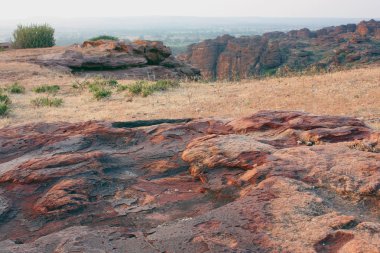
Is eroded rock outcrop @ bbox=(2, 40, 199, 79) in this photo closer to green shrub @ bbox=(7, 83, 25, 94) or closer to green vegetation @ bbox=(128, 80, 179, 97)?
green vegetation @ bbox=(128, 80, 179, 97)

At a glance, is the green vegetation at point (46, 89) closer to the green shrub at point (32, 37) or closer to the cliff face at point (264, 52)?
the green shrub at point (32, 37)

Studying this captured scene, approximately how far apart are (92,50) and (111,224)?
745 inches

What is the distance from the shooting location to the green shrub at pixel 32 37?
1058 inches

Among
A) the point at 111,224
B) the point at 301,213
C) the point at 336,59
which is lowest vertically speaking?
the point at 336,59

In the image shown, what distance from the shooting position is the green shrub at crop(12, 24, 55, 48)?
1058 inches

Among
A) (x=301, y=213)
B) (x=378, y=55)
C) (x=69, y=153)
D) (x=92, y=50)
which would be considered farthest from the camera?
(x=378, y=55)

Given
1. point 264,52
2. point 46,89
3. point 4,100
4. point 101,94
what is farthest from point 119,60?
point 264,52

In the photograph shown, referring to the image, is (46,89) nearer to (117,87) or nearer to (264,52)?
(117,87)

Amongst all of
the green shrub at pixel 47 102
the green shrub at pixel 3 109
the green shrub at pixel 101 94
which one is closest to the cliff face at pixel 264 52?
the green shrub at pixel 101 94

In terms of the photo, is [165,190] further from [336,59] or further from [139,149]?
[336,59]

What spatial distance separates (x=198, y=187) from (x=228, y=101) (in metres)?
7.45

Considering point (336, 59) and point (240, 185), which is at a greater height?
point (240, 185)

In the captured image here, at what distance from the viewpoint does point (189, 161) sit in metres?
5.06

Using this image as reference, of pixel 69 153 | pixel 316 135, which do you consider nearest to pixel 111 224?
pixel 69 153
